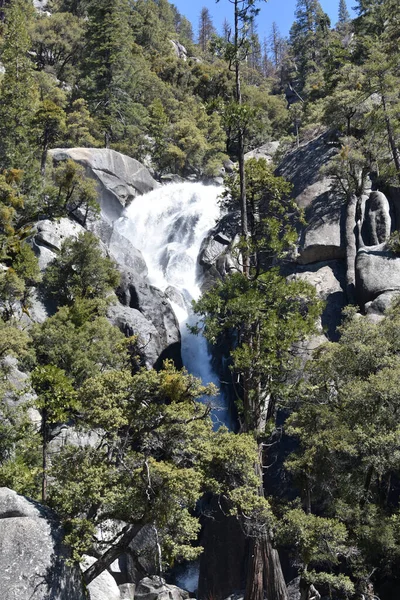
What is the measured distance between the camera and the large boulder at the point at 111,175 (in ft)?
127

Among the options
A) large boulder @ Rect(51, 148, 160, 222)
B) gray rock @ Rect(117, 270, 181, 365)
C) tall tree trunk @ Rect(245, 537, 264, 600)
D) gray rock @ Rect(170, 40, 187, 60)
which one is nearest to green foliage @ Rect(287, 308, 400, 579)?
tall tree trunk @ Rect(245, 537, 264, 600)

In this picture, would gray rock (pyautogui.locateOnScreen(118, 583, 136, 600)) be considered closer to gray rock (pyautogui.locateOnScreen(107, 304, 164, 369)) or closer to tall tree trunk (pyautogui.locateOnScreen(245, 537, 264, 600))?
tall tree trunk (pyautogui.locateOnScreen(245, 537, 264, 600))

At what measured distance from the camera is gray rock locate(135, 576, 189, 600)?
1445 centimetres

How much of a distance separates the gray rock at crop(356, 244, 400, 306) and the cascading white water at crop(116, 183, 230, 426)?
30.3 feet

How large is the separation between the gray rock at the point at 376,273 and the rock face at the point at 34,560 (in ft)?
52.7

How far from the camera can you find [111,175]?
40.5 m

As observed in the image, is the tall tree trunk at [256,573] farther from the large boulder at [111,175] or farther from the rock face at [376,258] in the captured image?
the large boulder at [111,175]

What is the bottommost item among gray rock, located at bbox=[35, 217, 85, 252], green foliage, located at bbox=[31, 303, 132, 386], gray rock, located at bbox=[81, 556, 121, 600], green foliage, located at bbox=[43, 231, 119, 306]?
gray rock, located at bbox=[81, 556, 121, 600]

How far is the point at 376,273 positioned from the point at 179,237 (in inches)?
722

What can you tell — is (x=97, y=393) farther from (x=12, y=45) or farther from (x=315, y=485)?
(x=12, y=45)

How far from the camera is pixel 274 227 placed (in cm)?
1310

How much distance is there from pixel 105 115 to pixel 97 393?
39.1 meters

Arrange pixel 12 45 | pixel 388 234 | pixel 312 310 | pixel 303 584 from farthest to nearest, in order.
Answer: pixel 12 45 < pixel 388 234 < pixel 312 310 < pixel 303 584

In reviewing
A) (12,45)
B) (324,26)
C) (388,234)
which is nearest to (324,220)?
(388,234)
